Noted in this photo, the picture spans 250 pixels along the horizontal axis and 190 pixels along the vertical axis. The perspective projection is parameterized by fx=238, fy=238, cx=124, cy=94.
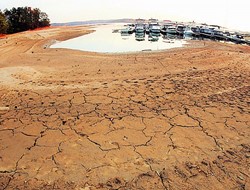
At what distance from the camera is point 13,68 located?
10.1 metres

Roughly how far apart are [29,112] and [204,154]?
13.4ft

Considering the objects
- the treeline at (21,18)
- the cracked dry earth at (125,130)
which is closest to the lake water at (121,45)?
the cracked dry earth at (125,130)

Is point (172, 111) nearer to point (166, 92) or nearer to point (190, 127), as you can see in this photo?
point (190, 127)

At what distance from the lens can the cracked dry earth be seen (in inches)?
140

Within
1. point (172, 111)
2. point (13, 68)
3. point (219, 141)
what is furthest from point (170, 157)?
point (13, 68)

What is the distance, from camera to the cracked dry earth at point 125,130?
3.56 meters

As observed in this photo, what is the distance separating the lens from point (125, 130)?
192 inches

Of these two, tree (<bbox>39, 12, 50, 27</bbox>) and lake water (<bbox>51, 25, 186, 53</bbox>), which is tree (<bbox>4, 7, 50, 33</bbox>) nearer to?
tree (<bbox>39, 12, 50, 27</bbox>)

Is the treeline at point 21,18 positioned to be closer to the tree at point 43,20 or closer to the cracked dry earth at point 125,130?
the tree at point 43,20

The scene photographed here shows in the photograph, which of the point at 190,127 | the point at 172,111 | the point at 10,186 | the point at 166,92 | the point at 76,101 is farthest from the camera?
the point at 166,92

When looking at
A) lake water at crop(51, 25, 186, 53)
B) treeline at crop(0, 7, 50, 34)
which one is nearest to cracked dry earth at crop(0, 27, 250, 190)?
lake water at crop(51, 25, 186, 53)

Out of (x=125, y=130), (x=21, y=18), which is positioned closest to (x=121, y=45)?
(x=125, y=130)

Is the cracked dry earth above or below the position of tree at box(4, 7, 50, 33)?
below

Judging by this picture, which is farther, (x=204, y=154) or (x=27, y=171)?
(x=204, y=154)
